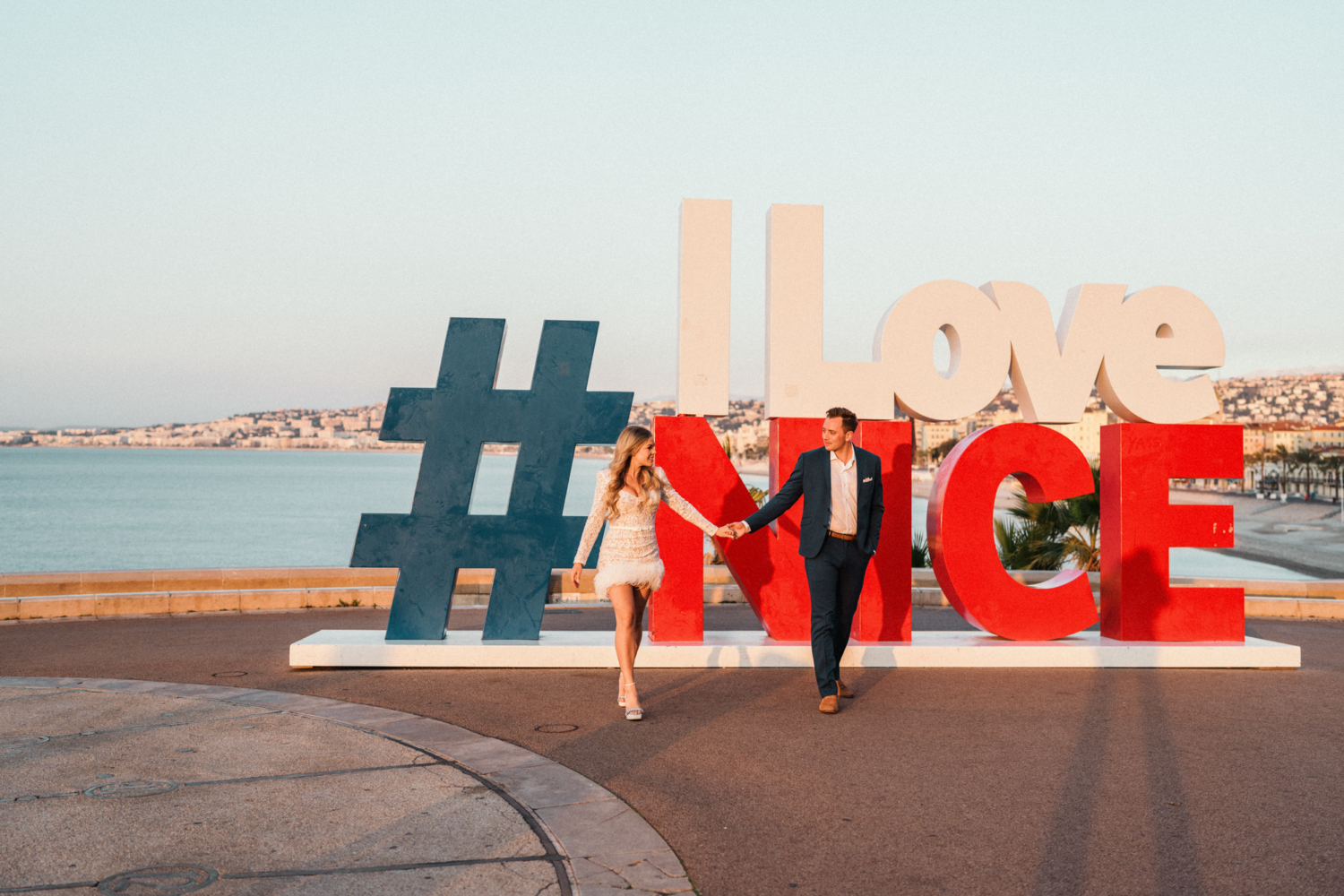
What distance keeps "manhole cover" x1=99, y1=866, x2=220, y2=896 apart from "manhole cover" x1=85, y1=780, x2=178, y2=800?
3.66ft

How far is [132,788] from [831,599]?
181 inches

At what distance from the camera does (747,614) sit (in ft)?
43.3

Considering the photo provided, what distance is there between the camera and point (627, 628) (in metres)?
7.18

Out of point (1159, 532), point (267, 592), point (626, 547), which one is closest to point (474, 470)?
point (626, 547)

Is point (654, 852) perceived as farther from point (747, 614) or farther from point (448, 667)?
point (747, 614)

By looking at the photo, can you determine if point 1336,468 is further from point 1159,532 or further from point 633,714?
point 633,714

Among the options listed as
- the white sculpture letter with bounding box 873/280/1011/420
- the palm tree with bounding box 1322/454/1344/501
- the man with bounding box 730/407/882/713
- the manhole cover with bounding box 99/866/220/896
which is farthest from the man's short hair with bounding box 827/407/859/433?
the palm tree with bounding box 1322/454/1344/501

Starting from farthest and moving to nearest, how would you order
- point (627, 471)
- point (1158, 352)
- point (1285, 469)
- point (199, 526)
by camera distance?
point (1285, 469) < point (199, 526) < point (1158, 352) < point (627, 471)

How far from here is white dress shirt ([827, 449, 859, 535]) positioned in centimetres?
764

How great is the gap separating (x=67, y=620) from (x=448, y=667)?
562 centimetres

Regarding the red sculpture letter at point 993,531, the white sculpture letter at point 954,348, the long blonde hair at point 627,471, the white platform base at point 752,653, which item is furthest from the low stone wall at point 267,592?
the long blonde hair at point 627,471

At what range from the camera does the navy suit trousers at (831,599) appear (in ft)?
24.4

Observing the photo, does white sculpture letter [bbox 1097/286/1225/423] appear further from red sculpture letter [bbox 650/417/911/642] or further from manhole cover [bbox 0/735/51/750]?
manhole cover [bbox 0/735/51/750]

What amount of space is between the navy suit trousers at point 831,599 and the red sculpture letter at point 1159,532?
3426mm
